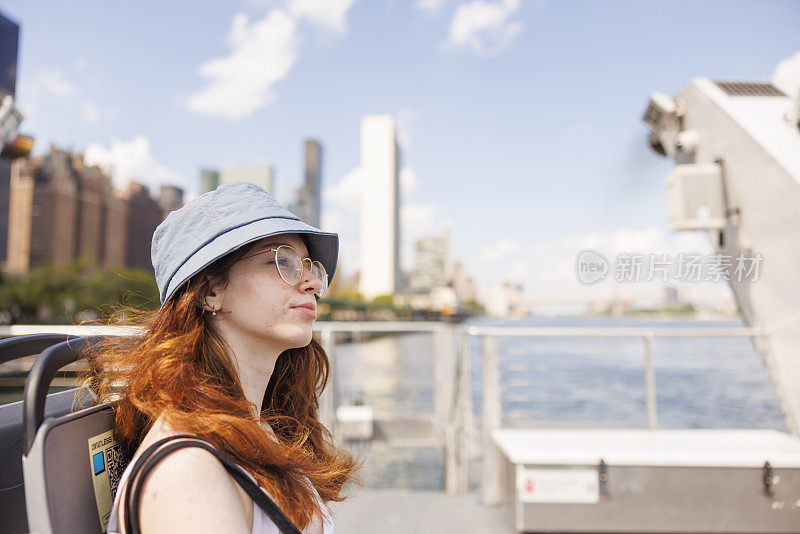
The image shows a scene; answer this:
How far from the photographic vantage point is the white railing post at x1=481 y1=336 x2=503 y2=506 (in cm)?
332

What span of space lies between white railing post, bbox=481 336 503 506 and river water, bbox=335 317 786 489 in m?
0.17

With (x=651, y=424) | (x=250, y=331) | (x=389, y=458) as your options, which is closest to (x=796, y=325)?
(x=651, y=424)

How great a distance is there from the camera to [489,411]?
11.2 feet

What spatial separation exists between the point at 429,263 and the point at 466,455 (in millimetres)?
139203

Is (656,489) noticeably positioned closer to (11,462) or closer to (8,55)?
(11,462)

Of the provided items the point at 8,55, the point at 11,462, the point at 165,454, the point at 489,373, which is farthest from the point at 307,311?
the point at 8,55

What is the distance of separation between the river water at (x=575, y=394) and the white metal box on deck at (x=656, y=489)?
698 mm

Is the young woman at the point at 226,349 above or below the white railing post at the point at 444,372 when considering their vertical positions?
above

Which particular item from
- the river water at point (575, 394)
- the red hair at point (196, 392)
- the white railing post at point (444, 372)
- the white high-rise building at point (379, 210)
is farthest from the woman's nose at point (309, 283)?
the white high-rise building at point (379, 210)

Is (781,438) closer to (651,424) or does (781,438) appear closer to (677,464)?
(651,424)

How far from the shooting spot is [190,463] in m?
0.78

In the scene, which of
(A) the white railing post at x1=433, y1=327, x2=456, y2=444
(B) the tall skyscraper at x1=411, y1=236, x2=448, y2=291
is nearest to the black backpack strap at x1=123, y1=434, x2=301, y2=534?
(A) the white railing post at x1=433, y1=327, x2=456, y2=444

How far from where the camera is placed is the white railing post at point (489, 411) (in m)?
3.32

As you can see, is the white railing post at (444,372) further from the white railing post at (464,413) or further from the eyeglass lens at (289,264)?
the eyeglass lens at (289,264)
